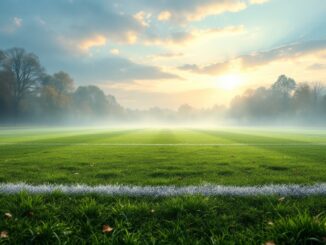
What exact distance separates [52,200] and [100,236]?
159 cm

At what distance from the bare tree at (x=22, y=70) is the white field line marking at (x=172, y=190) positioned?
6994 cm

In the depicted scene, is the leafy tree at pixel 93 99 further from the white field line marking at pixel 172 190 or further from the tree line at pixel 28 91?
the white field line marking at pixel 172 190

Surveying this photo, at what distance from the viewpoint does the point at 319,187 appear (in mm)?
5156

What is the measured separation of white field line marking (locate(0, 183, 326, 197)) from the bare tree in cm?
6994

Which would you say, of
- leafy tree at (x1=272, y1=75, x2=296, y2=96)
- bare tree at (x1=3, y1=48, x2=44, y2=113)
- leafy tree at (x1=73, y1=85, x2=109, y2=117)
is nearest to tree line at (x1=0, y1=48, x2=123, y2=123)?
bare tree at (x1=3, y1=48, x2=44, y2=113)

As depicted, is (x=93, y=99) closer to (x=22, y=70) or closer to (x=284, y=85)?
(x=22, y=70)

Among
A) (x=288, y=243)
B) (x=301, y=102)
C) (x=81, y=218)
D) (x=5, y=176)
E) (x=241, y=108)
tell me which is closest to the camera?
(x=288, y=243)

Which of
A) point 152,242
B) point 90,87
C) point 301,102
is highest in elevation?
point 90,87

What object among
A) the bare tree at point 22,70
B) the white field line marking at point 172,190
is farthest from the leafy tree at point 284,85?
the white field line marking at point 172,190

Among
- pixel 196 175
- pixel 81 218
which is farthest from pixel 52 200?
pixel 196 175

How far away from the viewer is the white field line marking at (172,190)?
15.5 ft

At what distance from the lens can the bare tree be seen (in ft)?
225

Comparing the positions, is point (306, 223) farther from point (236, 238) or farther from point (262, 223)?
point (236, 238)

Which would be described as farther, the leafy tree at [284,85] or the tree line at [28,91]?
the leafy tree at [284,85]
